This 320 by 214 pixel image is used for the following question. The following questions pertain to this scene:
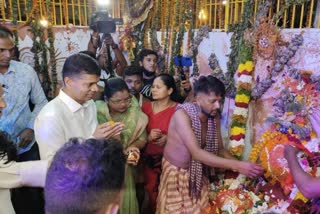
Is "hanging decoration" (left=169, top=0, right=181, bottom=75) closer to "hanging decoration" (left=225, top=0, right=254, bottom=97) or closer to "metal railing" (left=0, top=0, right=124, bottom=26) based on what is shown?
"hanging decoration" (left=225, top=0, right=254, bottom=97)

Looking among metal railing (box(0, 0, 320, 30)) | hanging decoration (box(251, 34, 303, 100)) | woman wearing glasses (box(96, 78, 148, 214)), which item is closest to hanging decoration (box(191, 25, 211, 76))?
metal railing (box(0, 0, 320, 30))

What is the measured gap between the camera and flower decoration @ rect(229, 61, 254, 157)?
9.63 ft

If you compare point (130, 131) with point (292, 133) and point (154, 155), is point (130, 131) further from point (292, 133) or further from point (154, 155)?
point (292, 133)

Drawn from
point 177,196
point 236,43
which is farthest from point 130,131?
point 236,43

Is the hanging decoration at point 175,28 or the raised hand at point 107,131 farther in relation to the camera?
the hanging decoration at point 175,28

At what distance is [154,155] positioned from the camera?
310 cm

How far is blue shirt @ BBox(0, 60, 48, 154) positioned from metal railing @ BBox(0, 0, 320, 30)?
1.64 meters

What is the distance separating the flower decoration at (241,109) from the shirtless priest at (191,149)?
0.43m

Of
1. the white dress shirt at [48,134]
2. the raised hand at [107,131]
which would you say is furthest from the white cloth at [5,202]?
the raised hand at [107,131]

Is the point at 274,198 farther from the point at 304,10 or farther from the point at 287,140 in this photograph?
the point at 304,10

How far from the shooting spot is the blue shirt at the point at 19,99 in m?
2.78

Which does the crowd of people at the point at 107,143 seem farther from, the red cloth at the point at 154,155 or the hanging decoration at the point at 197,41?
the hanging decoration at the point at 197,41

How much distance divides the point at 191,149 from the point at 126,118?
2.67 ft

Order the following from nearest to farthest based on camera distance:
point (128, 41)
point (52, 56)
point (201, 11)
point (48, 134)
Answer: point (48, 134), point (201, 11), point (52, 56), point (128, 41)
